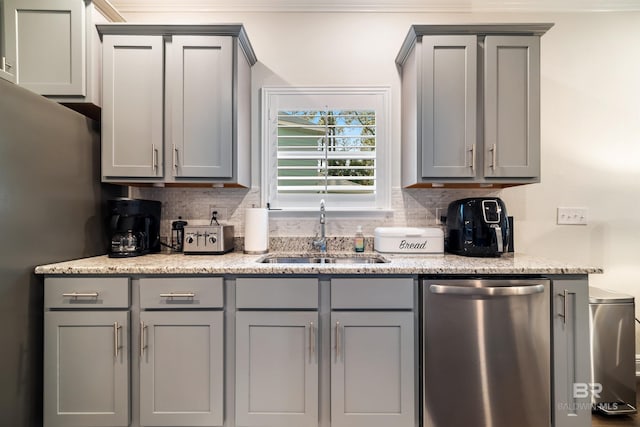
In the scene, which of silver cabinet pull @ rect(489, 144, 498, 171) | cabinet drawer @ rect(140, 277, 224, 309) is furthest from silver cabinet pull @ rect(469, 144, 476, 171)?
cabinet drawer @ rect(140, 277, 224, 309)

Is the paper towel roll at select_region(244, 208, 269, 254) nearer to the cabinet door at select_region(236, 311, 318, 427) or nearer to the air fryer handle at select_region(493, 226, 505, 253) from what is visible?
the cabinet door at select_region(236, 311, 318, 427)

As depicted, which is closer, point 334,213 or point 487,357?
point 487,357

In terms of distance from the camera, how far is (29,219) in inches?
56.2

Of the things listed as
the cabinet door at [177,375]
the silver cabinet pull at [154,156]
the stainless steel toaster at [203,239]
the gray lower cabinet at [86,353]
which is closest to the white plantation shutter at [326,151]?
the stainless steel toaster at [203,239]

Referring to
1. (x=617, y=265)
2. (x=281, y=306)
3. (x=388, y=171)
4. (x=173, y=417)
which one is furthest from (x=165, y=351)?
(x=617, y=265)

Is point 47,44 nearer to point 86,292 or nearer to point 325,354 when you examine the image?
point 86,292

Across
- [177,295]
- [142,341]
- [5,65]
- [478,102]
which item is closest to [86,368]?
[142,341]

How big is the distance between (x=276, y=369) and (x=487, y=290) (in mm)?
1123

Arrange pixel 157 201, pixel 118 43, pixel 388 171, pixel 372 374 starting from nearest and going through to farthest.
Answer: pixel 372 374 → pixel 118 43 → pixel 157 201 → pixel 388 171

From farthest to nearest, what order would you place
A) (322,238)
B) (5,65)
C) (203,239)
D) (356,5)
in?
(356,5), (322,238), (203,239), (5,65)

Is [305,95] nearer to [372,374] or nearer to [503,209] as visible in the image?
[503,209]

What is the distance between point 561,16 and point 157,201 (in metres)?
3.31

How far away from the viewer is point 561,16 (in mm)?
2197

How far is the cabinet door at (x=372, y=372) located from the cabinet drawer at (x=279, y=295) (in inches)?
7.7
